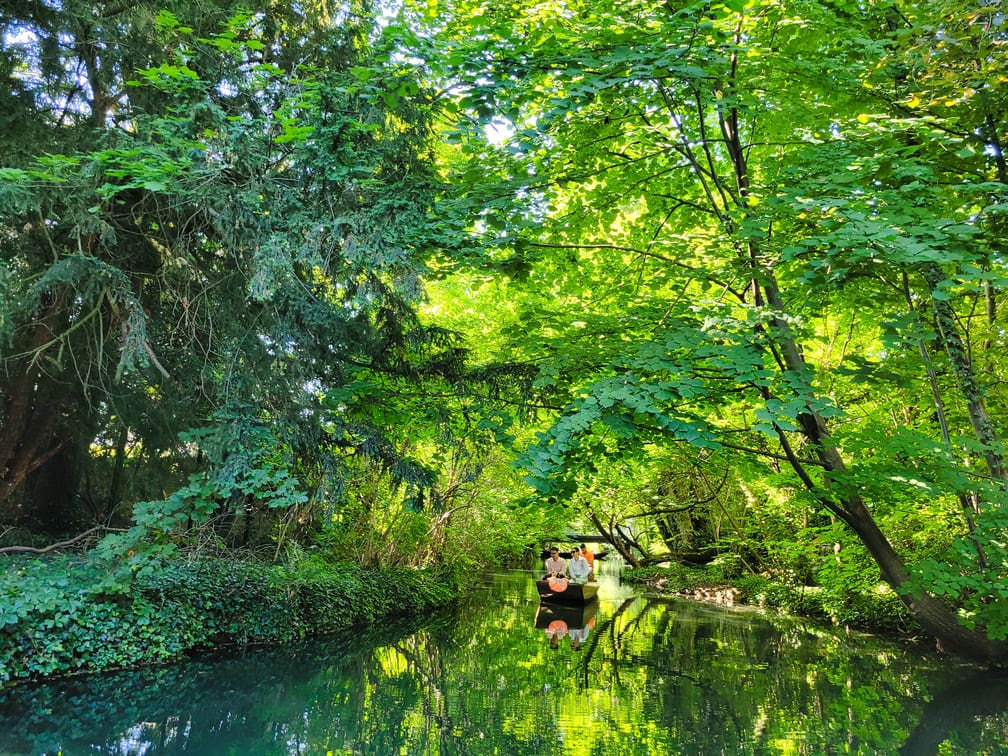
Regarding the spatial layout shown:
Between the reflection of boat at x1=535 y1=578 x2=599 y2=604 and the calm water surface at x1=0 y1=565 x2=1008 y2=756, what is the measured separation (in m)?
3.63

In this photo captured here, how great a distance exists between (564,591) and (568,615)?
0.60 m

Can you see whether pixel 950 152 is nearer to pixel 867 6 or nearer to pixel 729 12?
pixel 867 6

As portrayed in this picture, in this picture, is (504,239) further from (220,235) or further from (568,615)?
(568,615)

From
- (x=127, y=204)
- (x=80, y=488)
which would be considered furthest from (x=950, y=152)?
(x=80, y=488)

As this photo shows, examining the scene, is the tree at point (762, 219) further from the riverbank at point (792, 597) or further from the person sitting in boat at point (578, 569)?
the person sitting in boat at point (578, 569)

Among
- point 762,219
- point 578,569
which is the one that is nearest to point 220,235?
point 762,219

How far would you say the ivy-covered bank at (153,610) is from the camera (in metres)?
6.24

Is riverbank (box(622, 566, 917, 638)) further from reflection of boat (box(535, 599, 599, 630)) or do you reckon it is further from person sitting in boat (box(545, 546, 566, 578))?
person sitting in boat (box(545, 546, 566, 578))

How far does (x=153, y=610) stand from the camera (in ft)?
24.1

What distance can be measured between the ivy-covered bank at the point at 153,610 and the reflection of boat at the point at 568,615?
12.5 ft

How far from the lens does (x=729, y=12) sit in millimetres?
5621

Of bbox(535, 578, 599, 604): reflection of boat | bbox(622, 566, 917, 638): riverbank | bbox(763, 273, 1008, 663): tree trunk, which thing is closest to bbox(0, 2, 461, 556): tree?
bbox(763, 273, 1008, 663): tree trunk

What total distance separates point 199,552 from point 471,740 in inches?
160

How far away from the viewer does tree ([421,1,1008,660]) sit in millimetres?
5051
